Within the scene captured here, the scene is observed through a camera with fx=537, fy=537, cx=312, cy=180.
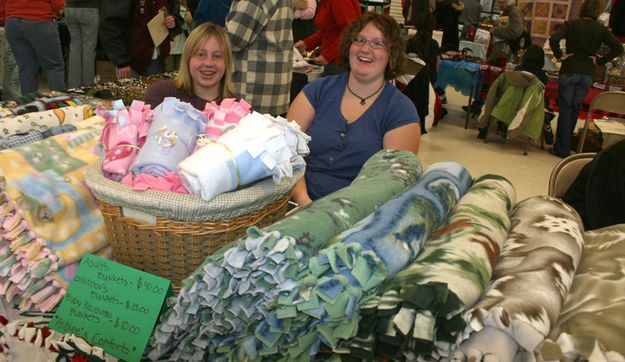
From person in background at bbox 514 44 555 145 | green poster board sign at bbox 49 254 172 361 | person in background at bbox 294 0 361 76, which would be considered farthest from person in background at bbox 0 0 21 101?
person in background at bbox 514 44 555 145

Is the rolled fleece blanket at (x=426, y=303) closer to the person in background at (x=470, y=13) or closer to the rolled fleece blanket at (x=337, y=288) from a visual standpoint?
the rolled fleece blanket at (x=337, y=288)

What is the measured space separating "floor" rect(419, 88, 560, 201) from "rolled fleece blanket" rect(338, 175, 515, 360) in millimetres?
3857

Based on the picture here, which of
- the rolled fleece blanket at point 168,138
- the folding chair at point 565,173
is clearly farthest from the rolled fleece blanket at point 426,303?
the folding chair at point 565,173

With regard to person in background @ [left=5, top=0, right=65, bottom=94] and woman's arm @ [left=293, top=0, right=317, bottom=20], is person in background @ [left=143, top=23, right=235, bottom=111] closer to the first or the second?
person in background @ [left=5, top=0, right=65, bottom=94]

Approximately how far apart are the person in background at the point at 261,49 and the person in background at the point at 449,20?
16.7ft

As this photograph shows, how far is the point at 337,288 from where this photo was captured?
2.51 feet

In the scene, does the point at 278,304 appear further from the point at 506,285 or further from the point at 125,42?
the point at 125,42

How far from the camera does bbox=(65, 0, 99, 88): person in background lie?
4.25 metres

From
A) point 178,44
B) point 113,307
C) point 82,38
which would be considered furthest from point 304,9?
point 113,307

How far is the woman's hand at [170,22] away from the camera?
3.85 metres

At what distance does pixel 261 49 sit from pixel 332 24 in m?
1.24

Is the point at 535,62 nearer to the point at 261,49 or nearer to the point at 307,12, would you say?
the point at 307,12

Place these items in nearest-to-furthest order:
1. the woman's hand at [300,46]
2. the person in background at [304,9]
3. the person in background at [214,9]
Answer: the person in background at [214,9], the woman's hand at [300,46], the person in background at [304,9]

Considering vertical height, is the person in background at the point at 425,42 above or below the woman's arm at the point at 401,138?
above
